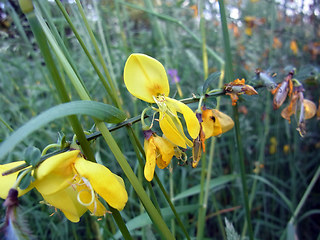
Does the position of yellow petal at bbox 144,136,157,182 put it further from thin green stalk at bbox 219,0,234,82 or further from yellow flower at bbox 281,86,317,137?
yellow flower at bbox 281,86,317,137

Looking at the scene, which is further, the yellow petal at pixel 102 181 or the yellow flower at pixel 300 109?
the yellow flower at pixel 300 109

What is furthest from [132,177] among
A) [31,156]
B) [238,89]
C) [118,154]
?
[238,89]

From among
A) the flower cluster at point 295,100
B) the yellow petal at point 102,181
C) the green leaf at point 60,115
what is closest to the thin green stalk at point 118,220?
the yellow petal at point 102,181

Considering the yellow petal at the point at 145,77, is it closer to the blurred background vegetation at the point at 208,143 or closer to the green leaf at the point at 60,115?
the green leaf at the point at 60,115

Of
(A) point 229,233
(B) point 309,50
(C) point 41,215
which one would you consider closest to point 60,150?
(A) point 229,233

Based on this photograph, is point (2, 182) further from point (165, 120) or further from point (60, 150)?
point (165, 120)

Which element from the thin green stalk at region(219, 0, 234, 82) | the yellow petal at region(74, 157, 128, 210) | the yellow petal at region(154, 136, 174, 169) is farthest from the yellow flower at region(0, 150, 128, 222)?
the thin green stalk at region(219, 0, 234, 82)
